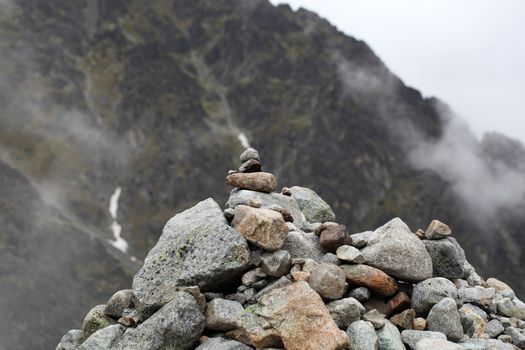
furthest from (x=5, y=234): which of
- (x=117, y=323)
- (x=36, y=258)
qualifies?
(x=117, y=323)

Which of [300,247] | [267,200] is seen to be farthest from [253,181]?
[300,247]

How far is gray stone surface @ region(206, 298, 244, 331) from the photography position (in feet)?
44.0

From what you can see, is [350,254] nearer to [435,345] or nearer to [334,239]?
[334,239]

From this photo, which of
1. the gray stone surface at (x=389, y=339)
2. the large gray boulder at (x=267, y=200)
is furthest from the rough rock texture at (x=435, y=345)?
the large gray boulder at (x=267, y=200)

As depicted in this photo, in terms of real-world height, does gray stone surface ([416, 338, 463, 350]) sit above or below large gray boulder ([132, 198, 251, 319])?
below

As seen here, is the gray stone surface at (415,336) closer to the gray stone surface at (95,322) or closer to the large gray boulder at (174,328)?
the large gray boulder at (174,328)

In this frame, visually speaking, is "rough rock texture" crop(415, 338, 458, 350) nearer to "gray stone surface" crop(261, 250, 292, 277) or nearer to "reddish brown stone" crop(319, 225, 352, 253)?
"gray stone surface" crop(261, 250, 292, 277)

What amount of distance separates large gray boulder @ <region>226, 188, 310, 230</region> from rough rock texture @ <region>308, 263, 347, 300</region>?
13.3ft

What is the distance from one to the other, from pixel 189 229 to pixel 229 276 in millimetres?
2140

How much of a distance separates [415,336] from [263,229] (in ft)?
15.8


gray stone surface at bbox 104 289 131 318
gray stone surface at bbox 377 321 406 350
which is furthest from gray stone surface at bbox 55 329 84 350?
gray stone surface at bbox 377 321 406 350

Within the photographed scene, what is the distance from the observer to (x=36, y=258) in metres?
158

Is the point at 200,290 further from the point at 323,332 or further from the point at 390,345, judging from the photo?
the point at 390,345

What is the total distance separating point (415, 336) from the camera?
13.3 m
